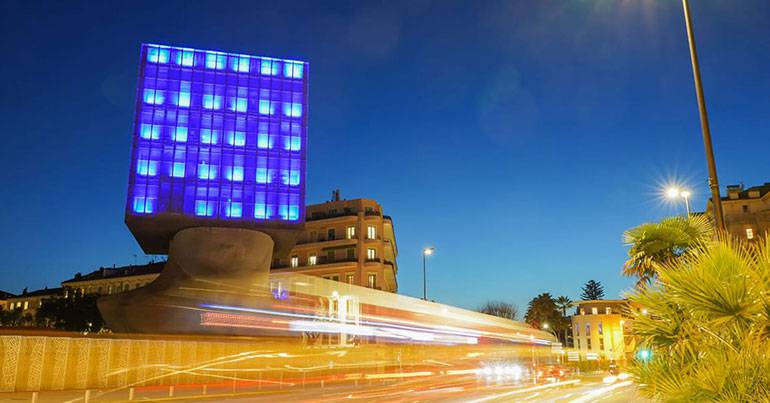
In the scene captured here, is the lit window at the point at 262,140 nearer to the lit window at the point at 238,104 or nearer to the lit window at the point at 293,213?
the lit window at the point at 238,104

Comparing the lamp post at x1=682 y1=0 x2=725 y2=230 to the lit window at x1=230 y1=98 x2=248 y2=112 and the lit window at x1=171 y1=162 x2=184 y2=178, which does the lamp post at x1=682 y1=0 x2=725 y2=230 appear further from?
the lit window at x1=230 y1=98 x2=248 y2=112

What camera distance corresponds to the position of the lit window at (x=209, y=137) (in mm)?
69125

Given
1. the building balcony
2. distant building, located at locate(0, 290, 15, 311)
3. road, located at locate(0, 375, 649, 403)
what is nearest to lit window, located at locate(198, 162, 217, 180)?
the building balcony

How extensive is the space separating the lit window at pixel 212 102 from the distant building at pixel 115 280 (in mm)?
54014

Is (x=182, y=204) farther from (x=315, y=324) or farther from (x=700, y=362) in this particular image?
(x=700, y=362)

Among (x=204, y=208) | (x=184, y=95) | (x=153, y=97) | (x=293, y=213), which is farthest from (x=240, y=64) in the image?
(x=293, y=213)

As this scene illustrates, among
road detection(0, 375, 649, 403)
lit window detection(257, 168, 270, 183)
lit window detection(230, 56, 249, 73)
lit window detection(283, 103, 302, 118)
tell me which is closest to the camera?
road detection(0, 375, 649, 403)

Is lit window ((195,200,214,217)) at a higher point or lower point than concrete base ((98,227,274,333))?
higher

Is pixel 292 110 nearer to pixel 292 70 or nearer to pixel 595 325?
pixel 292 70

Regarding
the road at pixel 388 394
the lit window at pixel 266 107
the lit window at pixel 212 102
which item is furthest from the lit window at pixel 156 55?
the road at pixel 388 394

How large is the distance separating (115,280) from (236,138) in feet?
210

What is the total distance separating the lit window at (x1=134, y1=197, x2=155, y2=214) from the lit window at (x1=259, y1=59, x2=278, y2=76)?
19524 millimetres

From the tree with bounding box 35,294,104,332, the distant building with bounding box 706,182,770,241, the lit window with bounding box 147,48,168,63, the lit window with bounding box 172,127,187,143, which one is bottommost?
the tree with bounding box 35,294,104,332

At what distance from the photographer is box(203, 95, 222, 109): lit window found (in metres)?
70.4
